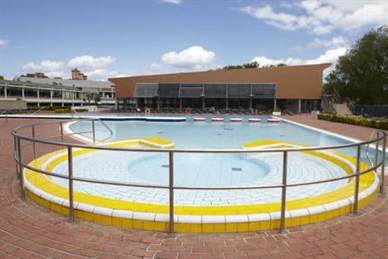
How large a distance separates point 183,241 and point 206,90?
3673cm

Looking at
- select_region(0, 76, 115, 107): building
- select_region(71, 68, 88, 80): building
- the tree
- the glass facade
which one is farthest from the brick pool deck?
select_region(71, 68, 88, 80): building

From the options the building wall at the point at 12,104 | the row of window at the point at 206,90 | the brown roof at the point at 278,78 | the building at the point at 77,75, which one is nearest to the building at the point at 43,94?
the building wall at the point at 12,104

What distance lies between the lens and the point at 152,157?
7.38 metres

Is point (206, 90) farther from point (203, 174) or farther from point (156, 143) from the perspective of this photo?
point (203, 174)

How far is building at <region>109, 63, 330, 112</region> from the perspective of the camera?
36031 mm

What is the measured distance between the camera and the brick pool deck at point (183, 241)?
2605mm

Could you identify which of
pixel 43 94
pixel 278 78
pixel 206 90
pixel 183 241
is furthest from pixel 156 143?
pixel 43 94

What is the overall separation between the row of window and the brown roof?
27.3 inches

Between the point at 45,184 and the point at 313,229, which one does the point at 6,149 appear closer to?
the point at 45,184

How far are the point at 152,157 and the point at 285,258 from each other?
528 cm

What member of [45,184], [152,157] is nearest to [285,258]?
[45,184]

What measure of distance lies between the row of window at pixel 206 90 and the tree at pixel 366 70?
434 inches

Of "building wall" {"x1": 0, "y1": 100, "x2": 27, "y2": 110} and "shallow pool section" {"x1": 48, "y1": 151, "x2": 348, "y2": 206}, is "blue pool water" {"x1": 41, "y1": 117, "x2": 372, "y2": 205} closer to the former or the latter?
"shallow pool section" {"x1": 48, "y1": 151, "x2": 348, "y2": 206}

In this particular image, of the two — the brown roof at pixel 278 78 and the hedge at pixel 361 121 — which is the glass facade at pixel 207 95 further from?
the hedge at pixel 361 121
